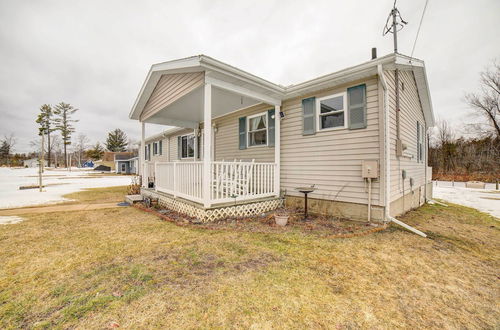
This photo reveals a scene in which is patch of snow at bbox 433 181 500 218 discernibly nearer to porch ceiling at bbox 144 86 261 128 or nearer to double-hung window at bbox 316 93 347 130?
double-hung window at bbox 316 93 347 130

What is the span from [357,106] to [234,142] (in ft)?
15.0

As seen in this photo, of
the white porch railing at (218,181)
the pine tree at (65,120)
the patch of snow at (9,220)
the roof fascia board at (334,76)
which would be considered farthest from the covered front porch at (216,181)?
the pine tree at (65,120)

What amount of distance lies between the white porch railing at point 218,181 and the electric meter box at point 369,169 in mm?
2413

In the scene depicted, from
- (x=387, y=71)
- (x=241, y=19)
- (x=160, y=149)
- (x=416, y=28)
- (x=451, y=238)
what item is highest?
(x=241, y=19)

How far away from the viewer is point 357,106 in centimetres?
478

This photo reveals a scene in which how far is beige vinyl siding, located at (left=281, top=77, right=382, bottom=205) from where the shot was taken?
4.61 metres

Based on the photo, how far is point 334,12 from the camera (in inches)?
330

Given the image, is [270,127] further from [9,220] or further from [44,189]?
[44,189]

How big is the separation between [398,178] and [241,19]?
10407mm

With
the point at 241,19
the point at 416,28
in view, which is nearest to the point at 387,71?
the point at 416,28

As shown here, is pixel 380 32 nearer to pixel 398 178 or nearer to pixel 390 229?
pixel 398 178

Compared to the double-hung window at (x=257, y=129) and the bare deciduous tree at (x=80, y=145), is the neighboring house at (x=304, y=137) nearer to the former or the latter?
the double-hung window at (x=257, y=129)

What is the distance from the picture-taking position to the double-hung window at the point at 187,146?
11.1 metres

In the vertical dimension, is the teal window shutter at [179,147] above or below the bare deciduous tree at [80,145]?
below
